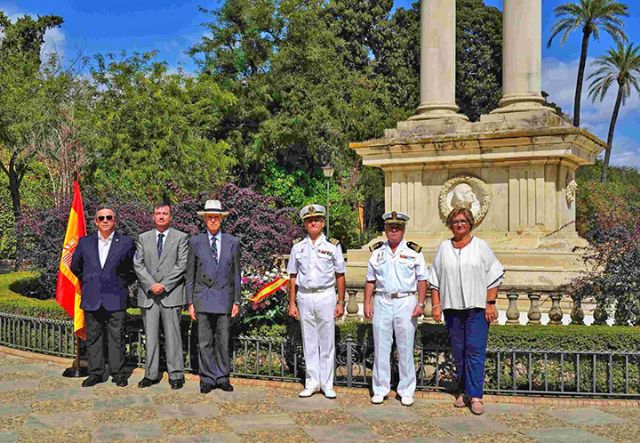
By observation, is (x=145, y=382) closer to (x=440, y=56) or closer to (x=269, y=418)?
(x=269, y=418)

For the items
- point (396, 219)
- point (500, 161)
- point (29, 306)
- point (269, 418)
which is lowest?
point (269, 418)

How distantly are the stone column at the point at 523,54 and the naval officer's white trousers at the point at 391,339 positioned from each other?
923cm

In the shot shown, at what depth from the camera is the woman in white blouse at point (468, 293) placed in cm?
725

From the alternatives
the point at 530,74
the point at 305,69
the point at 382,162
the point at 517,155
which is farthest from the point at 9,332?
the point at 305,69

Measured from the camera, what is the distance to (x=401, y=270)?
24.6ft

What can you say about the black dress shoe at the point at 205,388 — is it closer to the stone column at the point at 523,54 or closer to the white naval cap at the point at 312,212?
the white naval cap at the point at 312,212

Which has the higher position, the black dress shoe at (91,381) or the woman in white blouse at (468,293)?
the woman in white blouse at (468,293)

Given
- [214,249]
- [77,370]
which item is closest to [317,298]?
[214,249]

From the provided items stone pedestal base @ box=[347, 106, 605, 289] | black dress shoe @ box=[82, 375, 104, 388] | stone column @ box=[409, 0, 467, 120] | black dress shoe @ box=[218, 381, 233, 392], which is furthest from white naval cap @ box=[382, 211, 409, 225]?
stone column @ box=[409, 0, 467, 120]

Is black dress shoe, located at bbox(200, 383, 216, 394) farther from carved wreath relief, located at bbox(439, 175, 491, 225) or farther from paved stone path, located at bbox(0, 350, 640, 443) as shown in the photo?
carved wreath relief, located at bbox(439, 175, 491, 225)

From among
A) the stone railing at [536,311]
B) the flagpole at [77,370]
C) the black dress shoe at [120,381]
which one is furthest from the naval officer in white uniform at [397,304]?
the flagpole at [77,370]

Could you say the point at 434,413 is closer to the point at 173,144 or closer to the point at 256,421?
the point at 256,421

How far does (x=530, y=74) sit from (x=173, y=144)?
17.4 meters

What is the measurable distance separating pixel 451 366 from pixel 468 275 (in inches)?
54.4
